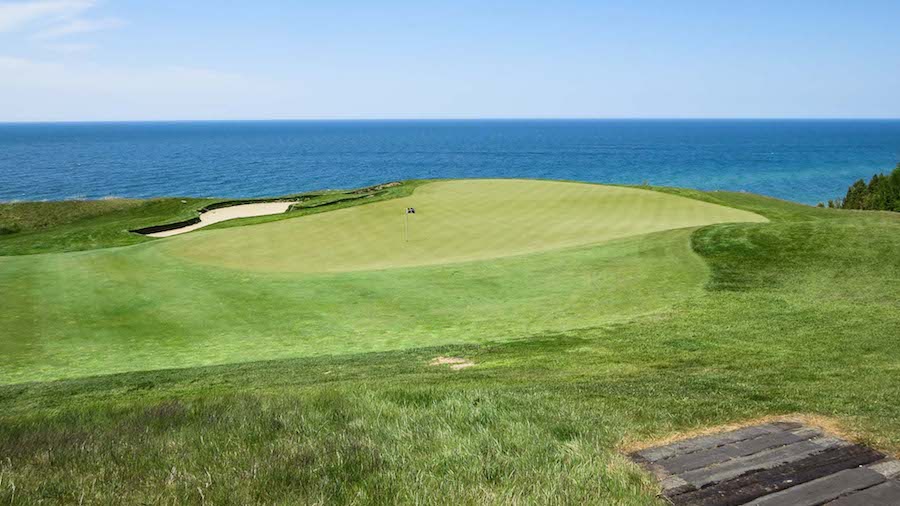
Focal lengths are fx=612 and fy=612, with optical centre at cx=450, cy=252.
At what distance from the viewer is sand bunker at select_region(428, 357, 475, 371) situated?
1119 centimetres

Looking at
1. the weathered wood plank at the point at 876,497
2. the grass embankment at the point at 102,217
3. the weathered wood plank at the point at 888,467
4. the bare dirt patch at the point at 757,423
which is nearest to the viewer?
the weathered wood plank at the point at 876,497

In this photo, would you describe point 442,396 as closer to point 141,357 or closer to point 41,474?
point 41,474

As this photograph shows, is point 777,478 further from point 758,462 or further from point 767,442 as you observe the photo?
point 767,442

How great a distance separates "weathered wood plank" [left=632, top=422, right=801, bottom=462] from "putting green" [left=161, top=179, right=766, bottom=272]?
54.4 feet

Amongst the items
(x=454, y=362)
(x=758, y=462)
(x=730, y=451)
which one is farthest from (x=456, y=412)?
(x=454, y=362)

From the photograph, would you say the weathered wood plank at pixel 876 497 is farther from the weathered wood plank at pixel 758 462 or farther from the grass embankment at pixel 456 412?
the grass embankment at pixel 456 412

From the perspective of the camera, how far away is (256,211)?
153ft

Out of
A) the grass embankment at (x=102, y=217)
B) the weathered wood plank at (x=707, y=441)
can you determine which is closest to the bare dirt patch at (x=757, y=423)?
A: the weathered wood plank at (x=707, y=441)

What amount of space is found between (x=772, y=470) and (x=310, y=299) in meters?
14.5

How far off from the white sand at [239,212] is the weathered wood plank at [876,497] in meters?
Answer: 40.2

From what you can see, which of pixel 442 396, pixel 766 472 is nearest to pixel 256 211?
pixel 442 396

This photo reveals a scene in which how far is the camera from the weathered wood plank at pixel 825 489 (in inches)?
177

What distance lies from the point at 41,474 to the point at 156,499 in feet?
4.18

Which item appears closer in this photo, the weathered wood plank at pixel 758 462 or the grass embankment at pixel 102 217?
the weathered wood plank at pixel 758 462
